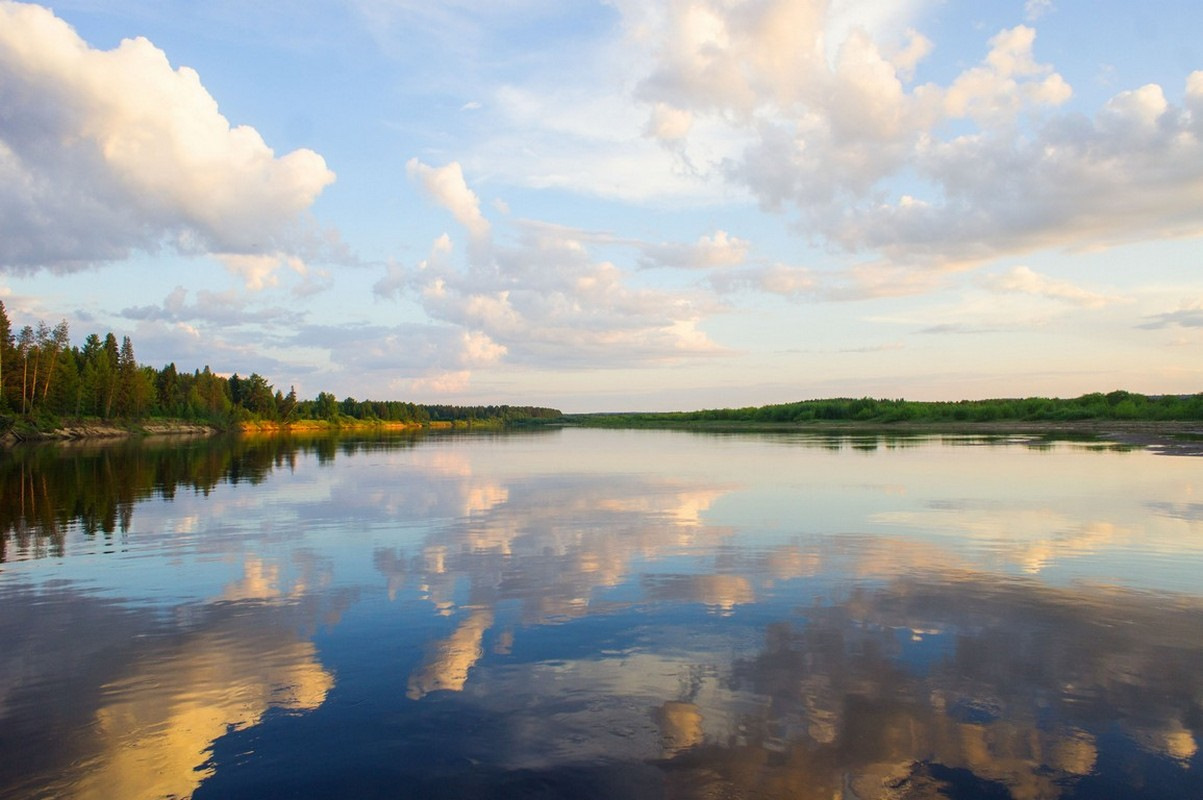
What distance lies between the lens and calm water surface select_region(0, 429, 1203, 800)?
7.30 m

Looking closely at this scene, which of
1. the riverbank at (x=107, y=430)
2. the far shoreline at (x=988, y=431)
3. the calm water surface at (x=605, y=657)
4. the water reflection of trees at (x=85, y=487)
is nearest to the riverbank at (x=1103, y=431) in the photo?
the far shoreline at (x=988, y=431)

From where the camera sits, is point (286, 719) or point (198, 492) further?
point (198, 492)

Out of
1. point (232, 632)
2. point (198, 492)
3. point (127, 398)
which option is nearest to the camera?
point (232, 632)

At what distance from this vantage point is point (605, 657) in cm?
1051

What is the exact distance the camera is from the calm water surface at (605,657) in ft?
24.0

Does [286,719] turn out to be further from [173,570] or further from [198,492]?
[198,492]

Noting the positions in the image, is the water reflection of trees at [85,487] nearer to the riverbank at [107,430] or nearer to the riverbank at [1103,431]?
the riverbank at [107,430]

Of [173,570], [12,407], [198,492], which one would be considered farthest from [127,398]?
[173,570]

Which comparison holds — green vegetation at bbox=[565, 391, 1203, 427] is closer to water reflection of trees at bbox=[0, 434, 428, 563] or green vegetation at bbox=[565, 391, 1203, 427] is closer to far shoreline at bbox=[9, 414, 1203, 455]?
far shoreline at bbox=[9, 414, 1203, 455]

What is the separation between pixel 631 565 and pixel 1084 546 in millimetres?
12204

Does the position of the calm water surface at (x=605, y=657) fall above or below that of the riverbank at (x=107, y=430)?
below

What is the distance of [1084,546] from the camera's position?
1898cm

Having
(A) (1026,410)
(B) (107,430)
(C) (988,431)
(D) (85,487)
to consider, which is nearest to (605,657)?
(D) (85,487)

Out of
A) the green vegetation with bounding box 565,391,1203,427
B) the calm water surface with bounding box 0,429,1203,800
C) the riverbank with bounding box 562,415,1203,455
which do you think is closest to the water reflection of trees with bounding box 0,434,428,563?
the calm water surface with bounding box 0,429,1203,800
